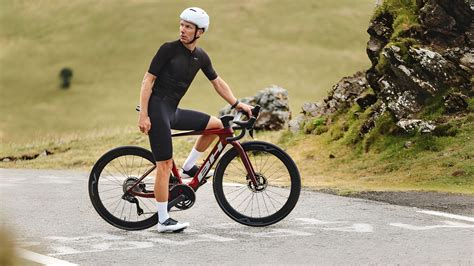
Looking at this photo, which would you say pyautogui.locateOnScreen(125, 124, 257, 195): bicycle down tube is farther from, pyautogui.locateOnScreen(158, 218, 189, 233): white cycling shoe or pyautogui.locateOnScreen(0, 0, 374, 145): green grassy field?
pyautogui.locateOnScreen(0, 0, 374, 145): green grassy field

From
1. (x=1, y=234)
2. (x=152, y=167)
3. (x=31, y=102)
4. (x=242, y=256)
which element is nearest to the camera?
(x=1, y=234)

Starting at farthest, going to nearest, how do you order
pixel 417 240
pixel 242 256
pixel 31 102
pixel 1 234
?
pixel 31 102
pixel 417 240
pixel 242 256
pixel 1 234

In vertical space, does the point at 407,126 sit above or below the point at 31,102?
below

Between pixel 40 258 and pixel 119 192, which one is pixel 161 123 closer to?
pixel 119 192

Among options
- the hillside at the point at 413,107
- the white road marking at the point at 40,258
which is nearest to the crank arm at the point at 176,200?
the white road marking at the point at 40,258

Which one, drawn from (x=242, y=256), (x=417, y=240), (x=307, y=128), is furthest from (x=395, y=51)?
(x=242, y=256)

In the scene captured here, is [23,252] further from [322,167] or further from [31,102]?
[31,102]

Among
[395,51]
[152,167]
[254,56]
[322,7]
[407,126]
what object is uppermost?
[322,7]

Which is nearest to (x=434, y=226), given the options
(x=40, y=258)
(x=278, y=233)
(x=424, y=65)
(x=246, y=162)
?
(x=278, y=233)

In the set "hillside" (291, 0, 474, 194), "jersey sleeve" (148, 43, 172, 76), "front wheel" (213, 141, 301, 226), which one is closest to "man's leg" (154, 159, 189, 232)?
"front wheel" (213, 141, 301, 226)

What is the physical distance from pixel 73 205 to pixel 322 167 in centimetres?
796

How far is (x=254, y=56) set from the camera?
390ft

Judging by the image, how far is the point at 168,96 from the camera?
8914 mm

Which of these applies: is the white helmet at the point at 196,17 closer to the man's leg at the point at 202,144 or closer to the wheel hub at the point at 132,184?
the man's leg at the point at 202,144
